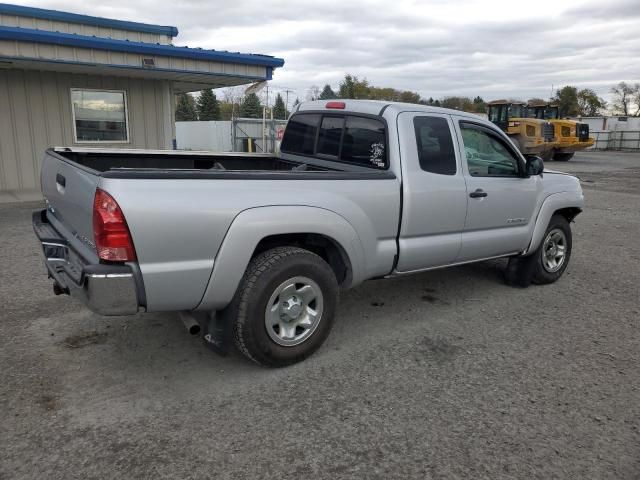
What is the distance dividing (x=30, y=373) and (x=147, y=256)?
143 centimetres

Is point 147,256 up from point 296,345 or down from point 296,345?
up

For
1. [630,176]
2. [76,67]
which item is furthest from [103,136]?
[630,176]

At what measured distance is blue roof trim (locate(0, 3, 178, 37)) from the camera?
36.2ft

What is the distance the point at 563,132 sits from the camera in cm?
2653

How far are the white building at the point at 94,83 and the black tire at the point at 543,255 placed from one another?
24.7 ft

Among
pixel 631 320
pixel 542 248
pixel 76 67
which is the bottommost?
pixel 631 320

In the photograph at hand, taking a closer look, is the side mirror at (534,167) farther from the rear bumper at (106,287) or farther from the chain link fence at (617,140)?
the chain link fence at (617,140)

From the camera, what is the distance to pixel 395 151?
428 centimetres

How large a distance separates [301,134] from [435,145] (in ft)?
4.92

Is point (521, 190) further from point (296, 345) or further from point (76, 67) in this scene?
point (76, 67)

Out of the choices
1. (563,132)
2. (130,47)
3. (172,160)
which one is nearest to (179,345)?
(172,160)

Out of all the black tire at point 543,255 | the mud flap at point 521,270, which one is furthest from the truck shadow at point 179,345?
the black tire at point 543,255

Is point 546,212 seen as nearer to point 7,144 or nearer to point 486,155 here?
point 486,155

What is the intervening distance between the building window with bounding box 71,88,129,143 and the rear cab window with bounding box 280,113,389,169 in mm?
7544
